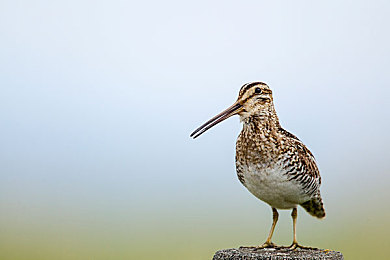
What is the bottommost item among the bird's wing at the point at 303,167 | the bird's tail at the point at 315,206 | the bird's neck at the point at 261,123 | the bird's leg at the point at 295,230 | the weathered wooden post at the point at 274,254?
the weathered wooden post at the point at 274,254

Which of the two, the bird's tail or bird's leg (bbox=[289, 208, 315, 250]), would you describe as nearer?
bird's leg (bbox=[289, 208, 315, 250])

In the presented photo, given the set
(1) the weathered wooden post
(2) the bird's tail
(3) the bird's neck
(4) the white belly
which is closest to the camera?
(1) the weathered wooden post

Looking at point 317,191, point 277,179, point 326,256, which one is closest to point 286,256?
point 326,256

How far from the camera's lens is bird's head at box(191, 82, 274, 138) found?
13.3ft

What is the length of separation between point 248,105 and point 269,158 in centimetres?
45

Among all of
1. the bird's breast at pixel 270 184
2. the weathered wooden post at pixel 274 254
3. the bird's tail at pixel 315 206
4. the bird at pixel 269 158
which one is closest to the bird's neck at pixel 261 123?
the bird at pixel 269 158

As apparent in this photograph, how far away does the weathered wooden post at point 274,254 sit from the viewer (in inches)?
132

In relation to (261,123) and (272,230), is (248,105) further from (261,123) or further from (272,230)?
(272,230)

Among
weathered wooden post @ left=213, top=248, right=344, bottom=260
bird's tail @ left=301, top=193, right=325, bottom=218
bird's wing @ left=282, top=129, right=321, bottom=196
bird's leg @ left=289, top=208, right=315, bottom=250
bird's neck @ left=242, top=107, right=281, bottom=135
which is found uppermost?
bird's neck @ left=242, top=107, right=281, bottom=135

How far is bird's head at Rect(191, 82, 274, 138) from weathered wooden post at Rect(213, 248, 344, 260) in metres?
0.98

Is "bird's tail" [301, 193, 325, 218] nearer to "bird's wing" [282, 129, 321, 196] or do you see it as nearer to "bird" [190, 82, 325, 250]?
"bird" [190, 82, 325, 250]

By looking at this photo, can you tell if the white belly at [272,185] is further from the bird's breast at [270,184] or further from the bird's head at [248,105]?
the bird's head at [248,105]

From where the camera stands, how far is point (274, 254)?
353 cm

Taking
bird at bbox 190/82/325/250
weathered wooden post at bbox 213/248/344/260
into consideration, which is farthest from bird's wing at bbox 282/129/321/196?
weathered wooden post at bbox 213/248/344/260
